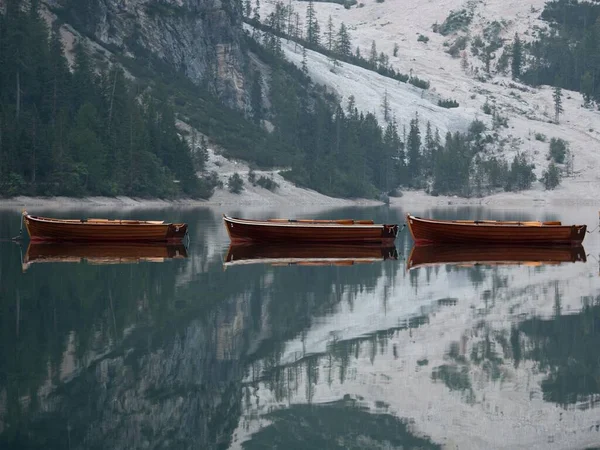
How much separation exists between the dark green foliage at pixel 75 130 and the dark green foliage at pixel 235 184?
391 centimetres

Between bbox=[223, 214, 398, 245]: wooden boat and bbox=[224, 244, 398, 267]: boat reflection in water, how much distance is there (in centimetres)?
40

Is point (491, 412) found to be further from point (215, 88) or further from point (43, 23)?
point (215, 88)

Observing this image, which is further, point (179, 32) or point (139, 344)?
point (179, 32)

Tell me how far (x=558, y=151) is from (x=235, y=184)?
80.7m

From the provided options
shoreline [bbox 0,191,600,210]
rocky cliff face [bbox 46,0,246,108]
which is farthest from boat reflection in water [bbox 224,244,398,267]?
rocky cliff face [bbox 46,0,246,108]

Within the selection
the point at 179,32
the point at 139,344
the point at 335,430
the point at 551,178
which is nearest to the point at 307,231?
the point at 139,344

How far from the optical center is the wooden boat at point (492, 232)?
5231 centimetres

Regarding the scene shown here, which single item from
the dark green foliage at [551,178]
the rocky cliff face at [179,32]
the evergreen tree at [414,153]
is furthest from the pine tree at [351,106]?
the dark green foliage at [551,178]

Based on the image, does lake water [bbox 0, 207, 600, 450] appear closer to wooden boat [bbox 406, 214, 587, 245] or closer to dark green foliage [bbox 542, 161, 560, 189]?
wooden boat [bbox 406, 214, 587, 245]

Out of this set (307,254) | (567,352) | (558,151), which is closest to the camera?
(567,352)

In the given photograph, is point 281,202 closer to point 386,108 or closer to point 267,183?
point 267,183

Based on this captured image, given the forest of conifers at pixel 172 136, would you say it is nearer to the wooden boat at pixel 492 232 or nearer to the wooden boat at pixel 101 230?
the wooden boat at pixel 101 230

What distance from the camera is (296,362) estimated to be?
21078 millimetres

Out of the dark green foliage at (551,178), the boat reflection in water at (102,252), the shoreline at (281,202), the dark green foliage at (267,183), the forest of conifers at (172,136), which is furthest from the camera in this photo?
the dark green foliage at (551,178)
